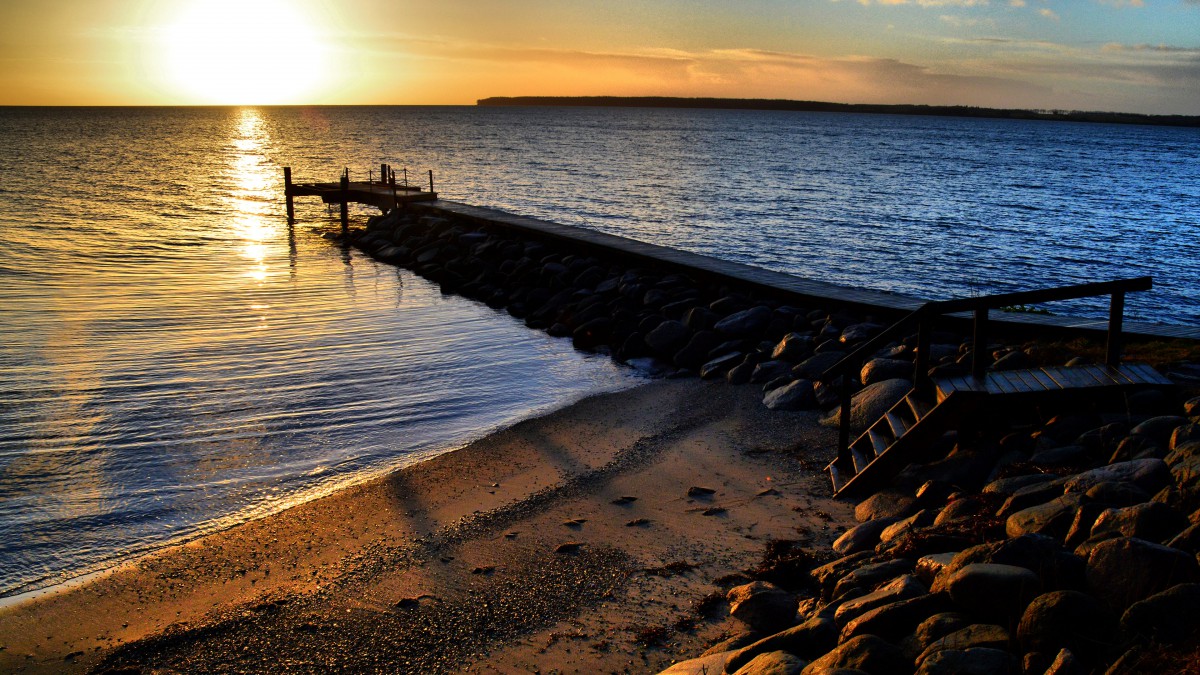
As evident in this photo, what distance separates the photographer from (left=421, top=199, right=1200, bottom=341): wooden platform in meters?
10.2

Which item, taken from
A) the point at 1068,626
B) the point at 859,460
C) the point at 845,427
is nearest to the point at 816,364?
the point at 845,427

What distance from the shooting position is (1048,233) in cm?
3016

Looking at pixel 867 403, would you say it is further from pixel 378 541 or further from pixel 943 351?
pixel 378 541

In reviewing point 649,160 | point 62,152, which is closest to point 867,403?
point 649,160

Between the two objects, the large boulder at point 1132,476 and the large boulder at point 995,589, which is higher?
the large boulder at point 1132,476

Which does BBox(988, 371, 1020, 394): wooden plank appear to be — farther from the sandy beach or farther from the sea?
the sea

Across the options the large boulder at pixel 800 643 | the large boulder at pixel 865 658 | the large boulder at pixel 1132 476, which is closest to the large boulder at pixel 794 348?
the large boulder at pixel 1132 476

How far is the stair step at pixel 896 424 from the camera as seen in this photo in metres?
7.64

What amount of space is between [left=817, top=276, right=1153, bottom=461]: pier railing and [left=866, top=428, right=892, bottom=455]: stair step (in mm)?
227

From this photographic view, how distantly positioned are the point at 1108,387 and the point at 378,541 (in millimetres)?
6324

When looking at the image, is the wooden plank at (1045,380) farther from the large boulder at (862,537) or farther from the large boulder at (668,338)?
the large boulder at (668,338)

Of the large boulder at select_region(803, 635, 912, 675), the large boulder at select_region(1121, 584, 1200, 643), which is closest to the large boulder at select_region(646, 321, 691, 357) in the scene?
the large boulder at select_region(803, 635, 912, 675)

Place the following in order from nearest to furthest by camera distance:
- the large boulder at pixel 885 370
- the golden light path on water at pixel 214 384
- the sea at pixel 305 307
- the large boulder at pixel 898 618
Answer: the large boulder at pixel 898 618 < the golden light path on water at pixel 214 384 < the sea at pixel 305 307 < the large boulder at pixel 885 370

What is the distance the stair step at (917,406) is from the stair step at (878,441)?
37cm
